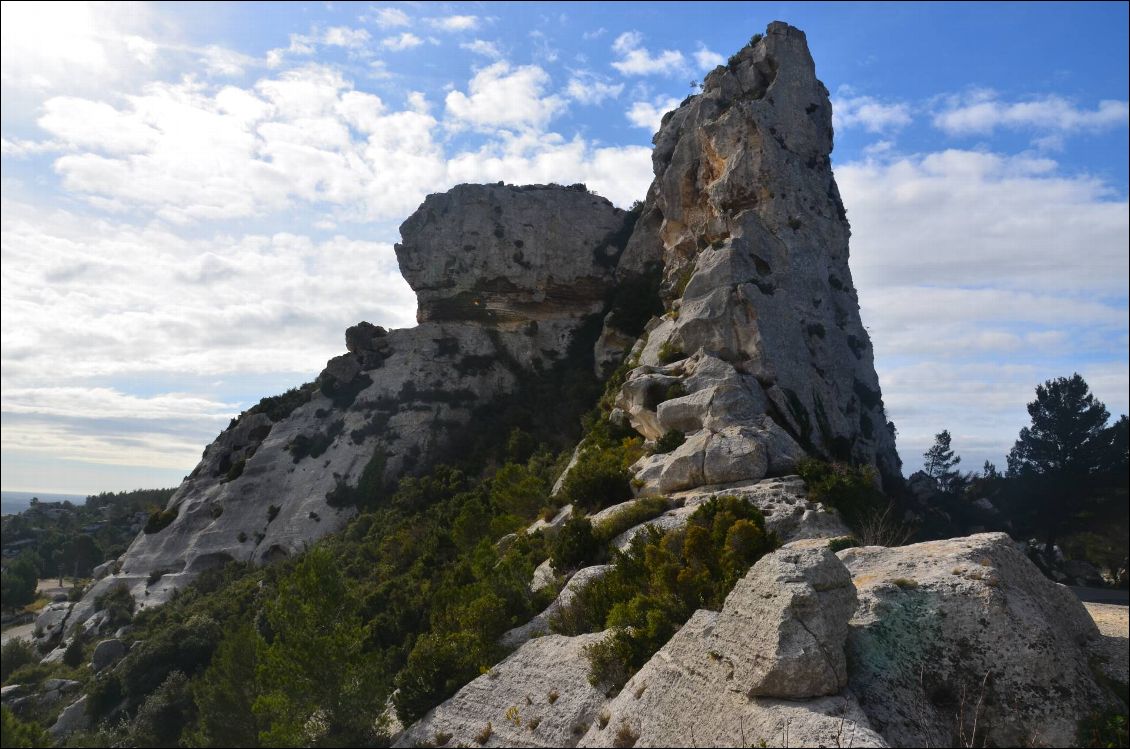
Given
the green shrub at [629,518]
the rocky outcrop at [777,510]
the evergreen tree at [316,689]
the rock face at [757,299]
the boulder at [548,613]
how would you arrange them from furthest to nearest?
1. the rock face at [757,299]
2. the green shrub at [629,518]
3. the rocky outcrop at [777,510]
4. the boulder at [548,613]
5. the evergreen tree at [316,689]

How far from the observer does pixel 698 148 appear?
44.3 m

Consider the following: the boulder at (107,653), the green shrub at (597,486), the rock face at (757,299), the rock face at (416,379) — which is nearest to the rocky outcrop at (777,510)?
the rock face at (757,299)

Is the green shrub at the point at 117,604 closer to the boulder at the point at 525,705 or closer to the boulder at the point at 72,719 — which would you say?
the boulder at the point at 72,719

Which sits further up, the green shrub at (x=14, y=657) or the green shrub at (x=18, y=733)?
the green shrub at (x=18, y=733)

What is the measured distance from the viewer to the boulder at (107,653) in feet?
110

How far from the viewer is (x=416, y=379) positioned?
54062 mm

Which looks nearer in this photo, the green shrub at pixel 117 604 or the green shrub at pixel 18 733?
the green shrub at pixel 18 733

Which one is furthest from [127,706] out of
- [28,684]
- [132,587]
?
[132,587]

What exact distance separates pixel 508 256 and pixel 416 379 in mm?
13644

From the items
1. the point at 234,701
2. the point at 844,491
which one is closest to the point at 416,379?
the point at 234,701

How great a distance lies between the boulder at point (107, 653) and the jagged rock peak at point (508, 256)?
112ft

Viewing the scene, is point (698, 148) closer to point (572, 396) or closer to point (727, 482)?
point (572, 396)

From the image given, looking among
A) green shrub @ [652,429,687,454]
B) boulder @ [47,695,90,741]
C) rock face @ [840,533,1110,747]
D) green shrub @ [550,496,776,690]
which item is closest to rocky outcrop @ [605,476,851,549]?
green shrub @ [550,496,776,690]

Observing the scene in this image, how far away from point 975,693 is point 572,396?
41.7 meters
